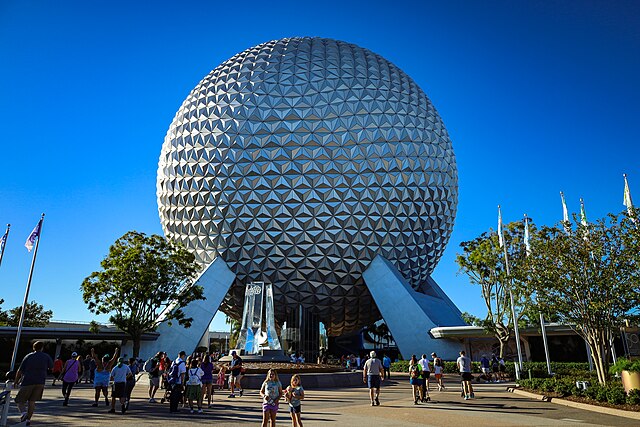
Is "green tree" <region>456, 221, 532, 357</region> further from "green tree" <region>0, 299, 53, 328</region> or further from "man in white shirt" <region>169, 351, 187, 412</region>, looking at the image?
"green tree" <region>0, 299, 53, 328</region>

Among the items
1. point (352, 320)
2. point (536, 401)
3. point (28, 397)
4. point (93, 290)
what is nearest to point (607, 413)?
point (536, 401)

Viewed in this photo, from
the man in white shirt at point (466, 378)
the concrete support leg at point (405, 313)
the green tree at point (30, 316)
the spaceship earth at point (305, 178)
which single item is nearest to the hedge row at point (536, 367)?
the concrete support leg at point (405, 313)

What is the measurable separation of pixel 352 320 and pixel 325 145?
1547 cm

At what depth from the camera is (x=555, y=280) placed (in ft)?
58.4

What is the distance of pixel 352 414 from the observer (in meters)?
11.1

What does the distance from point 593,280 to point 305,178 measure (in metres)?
18.5

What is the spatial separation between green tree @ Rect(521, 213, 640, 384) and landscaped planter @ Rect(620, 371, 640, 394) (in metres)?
2.67

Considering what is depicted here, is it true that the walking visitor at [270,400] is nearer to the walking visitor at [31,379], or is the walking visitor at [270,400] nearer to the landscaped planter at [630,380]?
the walking visitor at [31,379]

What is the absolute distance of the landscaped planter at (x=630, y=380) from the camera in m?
13.0

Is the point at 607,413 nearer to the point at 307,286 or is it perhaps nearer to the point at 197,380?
the point at 197,380

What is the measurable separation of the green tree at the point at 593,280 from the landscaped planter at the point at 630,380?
2668 millimetres

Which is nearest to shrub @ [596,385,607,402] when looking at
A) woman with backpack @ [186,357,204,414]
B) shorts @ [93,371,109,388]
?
woman with backpack @ [186,357,204,414]

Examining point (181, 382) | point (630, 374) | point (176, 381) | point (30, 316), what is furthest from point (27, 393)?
point (30, 316)

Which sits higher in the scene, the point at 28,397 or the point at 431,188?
the point at 431,188
